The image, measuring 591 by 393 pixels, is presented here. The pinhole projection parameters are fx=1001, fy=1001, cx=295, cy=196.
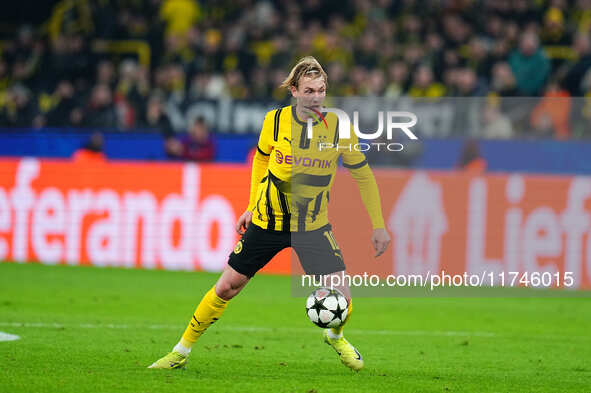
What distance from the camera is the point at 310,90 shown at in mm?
6527

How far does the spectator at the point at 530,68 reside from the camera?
15.5m

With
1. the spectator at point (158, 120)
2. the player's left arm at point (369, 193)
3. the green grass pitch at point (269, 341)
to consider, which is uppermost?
the spectator at point (158, 120)

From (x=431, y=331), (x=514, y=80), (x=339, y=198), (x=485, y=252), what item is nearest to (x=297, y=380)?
(x=339, y=198)

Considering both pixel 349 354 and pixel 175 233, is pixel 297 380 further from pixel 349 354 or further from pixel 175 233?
pixel 175 233

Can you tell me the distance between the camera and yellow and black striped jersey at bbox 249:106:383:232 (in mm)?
6707

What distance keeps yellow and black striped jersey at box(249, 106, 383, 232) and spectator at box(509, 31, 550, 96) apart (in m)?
9.19

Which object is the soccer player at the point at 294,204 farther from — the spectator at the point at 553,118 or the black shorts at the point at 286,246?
the spectator at the point at 553,118

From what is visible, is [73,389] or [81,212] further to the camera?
[81,212]

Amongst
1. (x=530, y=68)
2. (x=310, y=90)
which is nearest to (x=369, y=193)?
(x=310, y=90)

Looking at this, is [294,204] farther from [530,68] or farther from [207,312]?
[530,68]

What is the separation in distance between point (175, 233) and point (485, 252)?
14.1ft

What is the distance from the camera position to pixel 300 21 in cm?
1917

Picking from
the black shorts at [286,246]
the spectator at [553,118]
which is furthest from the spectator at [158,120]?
the black shorts at [286,246]

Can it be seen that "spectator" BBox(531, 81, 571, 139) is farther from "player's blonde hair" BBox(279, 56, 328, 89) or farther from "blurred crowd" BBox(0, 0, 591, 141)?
"player's blonde hair" BBox(279, 56, 328, 89)
